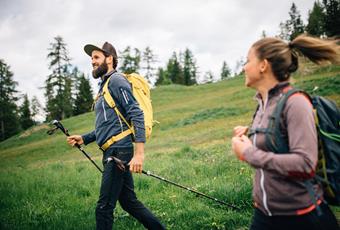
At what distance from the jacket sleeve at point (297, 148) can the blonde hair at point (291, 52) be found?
1.27ft

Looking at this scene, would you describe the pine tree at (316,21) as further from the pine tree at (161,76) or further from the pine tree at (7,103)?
the pine tree at (7,103)

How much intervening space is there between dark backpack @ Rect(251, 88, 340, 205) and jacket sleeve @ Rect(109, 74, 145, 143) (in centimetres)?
233

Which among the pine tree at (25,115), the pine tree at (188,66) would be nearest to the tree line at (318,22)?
the pine tree at (188,66)

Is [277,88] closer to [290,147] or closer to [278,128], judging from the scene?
[278,128]

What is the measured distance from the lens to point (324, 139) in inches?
103

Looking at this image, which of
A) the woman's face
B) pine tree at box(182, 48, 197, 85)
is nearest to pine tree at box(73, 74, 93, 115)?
pine tree at box(182, 48, 197, 85)

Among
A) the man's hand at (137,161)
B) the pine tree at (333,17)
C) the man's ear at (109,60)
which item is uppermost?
the pine tree at (333,17)

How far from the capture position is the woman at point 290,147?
244 cm

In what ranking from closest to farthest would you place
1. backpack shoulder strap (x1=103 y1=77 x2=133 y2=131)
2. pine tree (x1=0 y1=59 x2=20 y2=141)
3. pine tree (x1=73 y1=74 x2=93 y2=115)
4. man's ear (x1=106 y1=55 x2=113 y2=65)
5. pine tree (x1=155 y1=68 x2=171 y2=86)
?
1. backpack shoulder strap (x1=103 y1=77 x2=133 y2=131)
2. man's ear (x1=106 y1=55 x2=113 y2=65)
3. pine tree (x1=0 y1=59 x2=20 y2=141)
4. pine tree (x1=73 y1=74 x2=93 y2=115)
5. pine tree (x1=155 y1=68 x2=171 y2=86)

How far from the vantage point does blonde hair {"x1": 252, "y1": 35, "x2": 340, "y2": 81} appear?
281cm

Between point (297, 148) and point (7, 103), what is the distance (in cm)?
7276

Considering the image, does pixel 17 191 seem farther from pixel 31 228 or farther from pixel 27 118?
pixel 27 118

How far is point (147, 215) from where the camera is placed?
5023mm

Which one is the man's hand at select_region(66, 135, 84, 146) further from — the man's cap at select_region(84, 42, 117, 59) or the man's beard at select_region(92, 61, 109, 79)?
the man's cap at select_region(84, 42, 117, 59)
